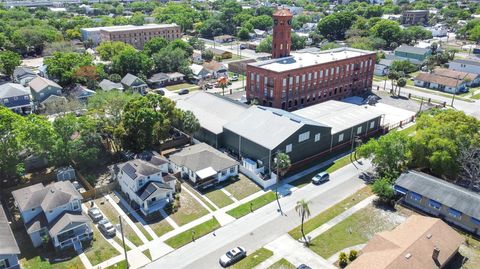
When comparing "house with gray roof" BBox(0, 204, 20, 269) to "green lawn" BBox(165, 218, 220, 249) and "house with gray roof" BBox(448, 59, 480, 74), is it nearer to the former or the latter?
"green lawn" BBox(165, 218, 220, 249)

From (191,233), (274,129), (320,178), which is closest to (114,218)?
(191,233)

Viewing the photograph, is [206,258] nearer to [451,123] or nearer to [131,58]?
[451,123]

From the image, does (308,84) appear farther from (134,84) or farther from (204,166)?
(134,84)

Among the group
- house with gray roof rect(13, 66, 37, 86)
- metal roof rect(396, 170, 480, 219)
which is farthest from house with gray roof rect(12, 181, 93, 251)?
house with gray roof rect(13, 66, 37, 86)

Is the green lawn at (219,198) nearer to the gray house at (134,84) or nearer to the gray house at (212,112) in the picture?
the gray house at (212,112)

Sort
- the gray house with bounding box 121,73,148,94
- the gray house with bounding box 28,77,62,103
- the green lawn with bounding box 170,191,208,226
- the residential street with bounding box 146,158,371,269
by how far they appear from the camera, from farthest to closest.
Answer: the gray house with bounding box 121,73,148,94 → the gray house with bounding box 28,77,62,103 → the green lawn with bounding box 170,191,208,226 → the residential street with bounding box 146,158,371,269

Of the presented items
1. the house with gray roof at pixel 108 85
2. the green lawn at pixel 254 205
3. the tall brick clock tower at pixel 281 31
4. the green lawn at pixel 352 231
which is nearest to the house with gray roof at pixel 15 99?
the house with gray roof at pixel 108 85
